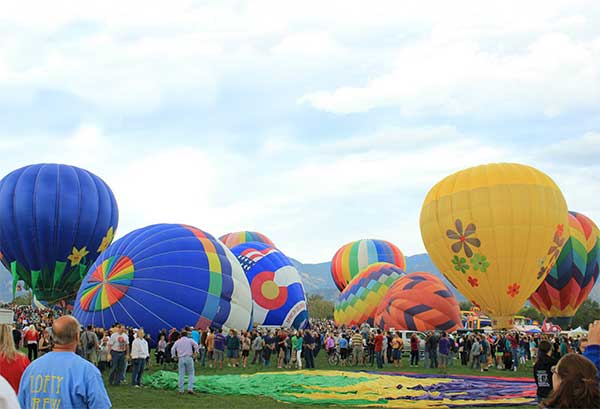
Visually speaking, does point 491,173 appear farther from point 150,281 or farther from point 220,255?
point 150,281

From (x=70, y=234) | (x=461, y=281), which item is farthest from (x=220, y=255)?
(x=70, y=234)

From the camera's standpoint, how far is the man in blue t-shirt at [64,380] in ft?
12.3

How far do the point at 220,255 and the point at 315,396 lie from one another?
878 cm

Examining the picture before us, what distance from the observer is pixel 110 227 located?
111 feet

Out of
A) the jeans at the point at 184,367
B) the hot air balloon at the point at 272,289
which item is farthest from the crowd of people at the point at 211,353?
the hot air balloon at the point at 272,289

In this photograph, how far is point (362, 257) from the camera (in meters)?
50.6

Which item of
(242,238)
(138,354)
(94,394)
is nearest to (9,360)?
(94,394)

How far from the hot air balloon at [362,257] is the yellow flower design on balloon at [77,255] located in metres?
22.9

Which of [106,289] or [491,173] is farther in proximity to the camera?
[491,173]

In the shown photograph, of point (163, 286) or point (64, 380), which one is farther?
point (163, 286)

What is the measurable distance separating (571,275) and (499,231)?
442 inches

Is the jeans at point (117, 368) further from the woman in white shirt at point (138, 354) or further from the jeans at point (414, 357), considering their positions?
the jeans at point (414, 357)

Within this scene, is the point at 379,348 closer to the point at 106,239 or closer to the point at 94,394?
the point at 94,394

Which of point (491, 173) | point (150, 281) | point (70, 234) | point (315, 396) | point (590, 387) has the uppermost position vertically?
point (491, 173)
